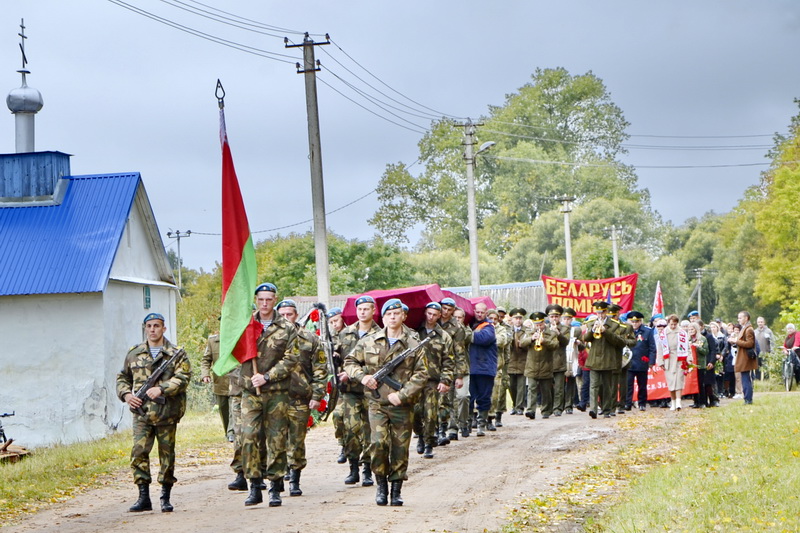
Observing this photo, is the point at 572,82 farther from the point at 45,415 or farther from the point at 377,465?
the point at 377,465

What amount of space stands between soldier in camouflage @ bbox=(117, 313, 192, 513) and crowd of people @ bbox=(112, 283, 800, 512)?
0.05 feet

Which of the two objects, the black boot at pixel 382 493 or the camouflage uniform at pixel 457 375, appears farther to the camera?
the camouflage uniform at pixel 457 375

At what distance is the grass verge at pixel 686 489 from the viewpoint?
31.2 feet

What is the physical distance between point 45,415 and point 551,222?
4437 cm

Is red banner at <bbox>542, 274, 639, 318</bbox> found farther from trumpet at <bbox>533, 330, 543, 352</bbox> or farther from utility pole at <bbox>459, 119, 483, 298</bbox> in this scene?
trumpet at <bbox>533, 330, 543, 352</bbox>

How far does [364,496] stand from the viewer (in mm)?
11844

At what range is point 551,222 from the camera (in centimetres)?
6588

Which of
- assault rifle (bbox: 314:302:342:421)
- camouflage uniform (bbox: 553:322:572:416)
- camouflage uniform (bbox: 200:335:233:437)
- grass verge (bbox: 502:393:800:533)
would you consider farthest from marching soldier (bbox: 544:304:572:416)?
assault rifle (bbox: 314:302:342:421)

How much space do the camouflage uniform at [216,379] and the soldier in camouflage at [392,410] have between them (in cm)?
429

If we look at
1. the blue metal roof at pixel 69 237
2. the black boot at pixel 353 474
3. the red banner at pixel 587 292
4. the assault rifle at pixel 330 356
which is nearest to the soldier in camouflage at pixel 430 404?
the assault rifle at pixel 330 356

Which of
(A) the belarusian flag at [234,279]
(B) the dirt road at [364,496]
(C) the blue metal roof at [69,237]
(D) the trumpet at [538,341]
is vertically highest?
(C) the blue metal roof at [69,237]

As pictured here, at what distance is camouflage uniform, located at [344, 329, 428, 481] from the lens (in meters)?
10.9

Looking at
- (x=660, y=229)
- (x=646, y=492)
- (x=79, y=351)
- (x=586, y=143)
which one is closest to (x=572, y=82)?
(x=586, y=143)

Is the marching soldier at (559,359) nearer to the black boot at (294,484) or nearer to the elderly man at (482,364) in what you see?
the elderly man at (482,364)
